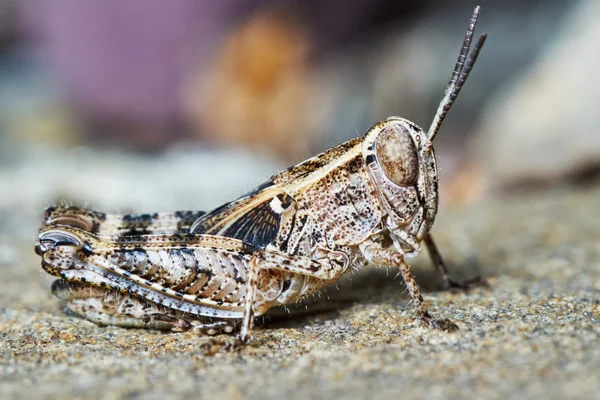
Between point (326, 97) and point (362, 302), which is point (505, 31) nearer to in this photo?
point (326, 97)

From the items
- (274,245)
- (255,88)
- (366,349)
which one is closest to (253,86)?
(255,88)

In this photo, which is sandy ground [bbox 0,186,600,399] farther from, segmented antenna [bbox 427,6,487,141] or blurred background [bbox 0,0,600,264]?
blurred background [bbox 0,0,600,264]

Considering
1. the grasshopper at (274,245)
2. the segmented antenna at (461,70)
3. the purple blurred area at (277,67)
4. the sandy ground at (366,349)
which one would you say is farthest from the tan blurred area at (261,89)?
the segmented antenna at (461,70)

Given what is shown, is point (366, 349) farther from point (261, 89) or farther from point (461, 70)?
point (261, 89)

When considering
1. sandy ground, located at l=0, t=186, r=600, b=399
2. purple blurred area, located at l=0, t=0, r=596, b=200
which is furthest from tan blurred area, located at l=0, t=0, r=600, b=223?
sandy ground, located at l=0, t=186, r=600, b=399

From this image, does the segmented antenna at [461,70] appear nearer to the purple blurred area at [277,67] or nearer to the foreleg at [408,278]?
the foreleg at [408,278]

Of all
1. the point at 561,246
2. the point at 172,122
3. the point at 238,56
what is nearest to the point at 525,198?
the point at 561,246
